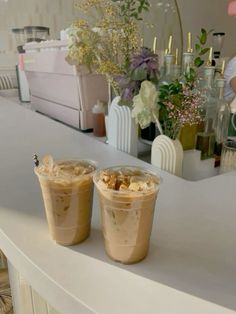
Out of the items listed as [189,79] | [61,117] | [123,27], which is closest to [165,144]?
[189,79]

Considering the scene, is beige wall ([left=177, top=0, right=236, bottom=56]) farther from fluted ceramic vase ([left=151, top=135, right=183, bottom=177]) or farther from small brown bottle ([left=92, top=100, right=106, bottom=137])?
fluted ceramic vase ([left=151, top=135, right=183, bottom=177])

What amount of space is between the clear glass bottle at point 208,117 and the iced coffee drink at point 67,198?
17.4 inches

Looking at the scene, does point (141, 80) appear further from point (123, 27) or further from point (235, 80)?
point (235, 80)

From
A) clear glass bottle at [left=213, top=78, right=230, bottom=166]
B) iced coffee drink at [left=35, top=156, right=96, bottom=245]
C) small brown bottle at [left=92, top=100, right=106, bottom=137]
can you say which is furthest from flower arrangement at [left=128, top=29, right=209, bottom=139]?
small brown bottle at [left=92, top=100, right=106, bottom=137]

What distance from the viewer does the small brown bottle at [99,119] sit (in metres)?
1.20

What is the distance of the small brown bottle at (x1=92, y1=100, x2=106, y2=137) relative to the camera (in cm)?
120

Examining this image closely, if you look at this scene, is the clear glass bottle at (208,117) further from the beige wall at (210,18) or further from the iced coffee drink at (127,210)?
the beige wall at (210,18)

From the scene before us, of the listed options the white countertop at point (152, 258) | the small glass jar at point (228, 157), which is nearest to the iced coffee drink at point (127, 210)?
the white countertop at point (152, 258)

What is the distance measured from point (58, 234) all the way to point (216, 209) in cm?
31

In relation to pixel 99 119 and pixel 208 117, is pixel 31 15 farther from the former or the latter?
pixel 208 117

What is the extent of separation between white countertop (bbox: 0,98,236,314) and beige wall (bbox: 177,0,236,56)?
9.90 feet

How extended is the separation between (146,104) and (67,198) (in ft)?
1.22

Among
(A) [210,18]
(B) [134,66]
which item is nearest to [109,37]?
(B) [134,66]

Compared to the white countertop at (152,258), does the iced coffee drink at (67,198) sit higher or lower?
higher
